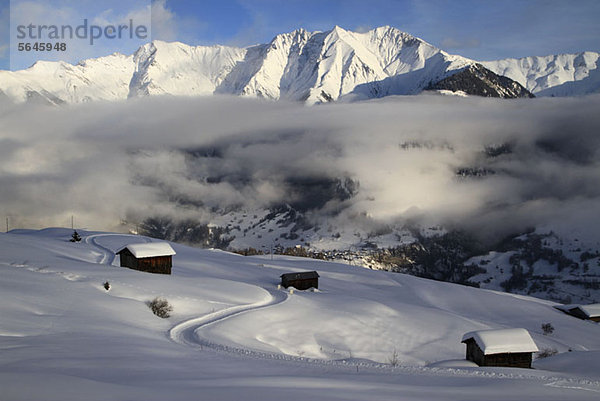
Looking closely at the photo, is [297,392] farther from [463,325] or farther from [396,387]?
[463,325]

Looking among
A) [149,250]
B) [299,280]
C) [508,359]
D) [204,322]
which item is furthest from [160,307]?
[299,280]

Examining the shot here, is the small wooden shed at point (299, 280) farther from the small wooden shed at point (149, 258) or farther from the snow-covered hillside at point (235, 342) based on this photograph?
the small wooden shed at point (149, 258)

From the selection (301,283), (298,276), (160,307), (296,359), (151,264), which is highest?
(296,359)

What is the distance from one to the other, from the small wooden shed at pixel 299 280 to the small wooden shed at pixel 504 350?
145ft

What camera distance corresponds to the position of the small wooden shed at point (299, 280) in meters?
79.7

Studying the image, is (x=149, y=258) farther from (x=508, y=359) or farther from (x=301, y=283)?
(x=508, y=359)

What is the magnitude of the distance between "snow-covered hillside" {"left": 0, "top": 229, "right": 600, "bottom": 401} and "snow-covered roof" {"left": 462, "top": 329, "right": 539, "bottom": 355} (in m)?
2.35

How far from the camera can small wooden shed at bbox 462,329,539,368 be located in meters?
37.7

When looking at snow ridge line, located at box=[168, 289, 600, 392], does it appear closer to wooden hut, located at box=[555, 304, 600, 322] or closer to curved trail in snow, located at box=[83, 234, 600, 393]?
curved trail in snow, located at box=[83, 234, 600, 393]

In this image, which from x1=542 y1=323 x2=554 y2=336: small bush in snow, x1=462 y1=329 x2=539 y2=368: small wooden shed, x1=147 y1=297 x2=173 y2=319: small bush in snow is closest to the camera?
x1=462 y1=329 x2=539 y2=368: small wooden shed

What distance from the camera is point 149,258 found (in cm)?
6631

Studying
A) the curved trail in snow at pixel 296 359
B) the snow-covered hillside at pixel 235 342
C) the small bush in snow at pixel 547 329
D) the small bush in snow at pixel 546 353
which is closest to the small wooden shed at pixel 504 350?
the snow-covered hillside at pixel 235 342

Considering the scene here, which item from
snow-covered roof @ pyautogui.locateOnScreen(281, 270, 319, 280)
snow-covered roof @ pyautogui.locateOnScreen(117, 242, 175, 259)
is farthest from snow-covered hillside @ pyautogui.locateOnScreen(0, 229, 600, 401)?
snow-covered roof @ pyautogui.locateOnScreen(117, 242, 175, 259)

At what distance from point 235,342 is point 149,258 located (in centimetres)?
3628
